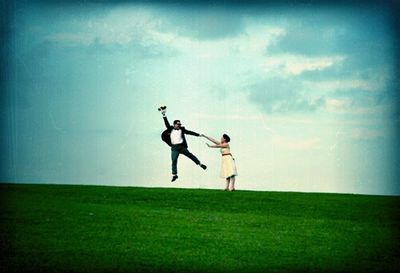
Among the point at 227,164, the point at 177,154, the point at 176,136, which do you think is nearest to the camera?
the point at 176,136

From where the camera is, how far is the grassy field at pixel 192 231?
15406 millimetres

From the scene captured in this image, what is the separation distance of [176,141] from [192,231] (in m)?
4.60

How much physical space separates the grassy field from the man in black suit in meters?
1.28

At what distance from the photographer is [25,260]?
1532 cm

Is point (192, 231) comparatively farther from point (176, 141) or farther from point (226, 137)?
point (226, 137)

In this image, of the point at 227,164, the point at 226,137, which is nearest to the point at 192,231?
the point at 226,137

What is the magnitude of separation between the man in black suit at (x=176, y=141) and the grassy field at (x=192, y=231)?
1280 millimetres

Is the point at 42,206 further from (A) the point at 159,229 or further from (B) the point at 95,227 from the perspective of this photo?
(A) the point at 159,229

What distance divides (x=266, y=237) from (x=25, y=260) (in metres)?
6.10

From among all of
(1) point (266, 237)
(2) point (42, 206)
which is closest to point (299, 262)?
(1) point (266, 237)

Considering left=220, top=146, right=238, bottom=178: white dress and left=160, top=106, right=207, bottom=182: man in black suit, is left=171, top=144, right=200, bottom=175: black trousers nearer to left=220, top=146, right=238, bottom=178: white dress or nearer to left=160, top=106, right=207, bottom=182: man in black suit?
left=160, top=106, right=207, bottom=182: man in black suit

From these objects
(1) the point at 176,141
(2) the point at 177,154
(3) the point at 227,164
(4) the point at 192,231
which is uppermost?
(1) the point at 176,141

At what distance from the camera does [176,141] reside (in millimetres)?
21969

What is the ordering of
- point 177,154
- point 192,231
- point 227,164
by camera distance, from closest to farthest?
1. point 192,231
2. point 177,154
3. point 227,164
